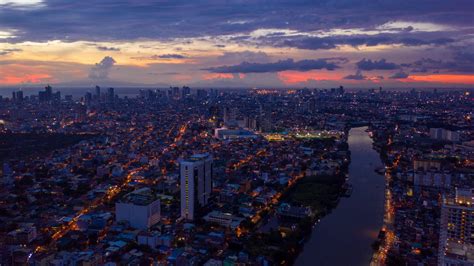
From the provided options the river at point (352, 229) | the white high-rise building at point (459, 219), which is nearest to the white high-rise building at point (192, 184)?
the river at point (352, 229)

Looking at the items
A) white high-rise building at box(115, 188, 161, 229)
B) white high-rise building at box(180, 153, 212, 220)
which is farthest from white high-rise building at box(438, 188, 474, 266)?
white high-rise building at box(115, 188, 161, 229)

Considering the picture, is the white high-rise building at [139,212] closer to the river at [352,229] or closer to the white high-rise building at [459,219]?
the river at [352,229]

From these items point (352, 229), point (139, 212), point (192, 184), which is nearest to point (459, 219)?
point (352, 229)

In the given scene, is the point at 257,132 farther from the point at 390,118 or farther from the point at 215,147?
the point at 390,118

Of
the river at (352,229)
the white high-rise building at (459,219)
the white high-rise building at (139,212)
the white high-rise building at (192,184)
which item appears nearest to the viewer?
the white high-rise building at (459,219)

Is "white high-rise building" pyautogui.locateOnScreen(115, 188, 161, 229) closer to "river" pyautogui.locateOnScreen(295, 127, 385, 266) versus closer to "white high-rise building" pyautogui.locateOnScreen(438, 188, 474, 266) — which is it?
"river" pyautogui.locateOnScreen(295, 127, 385, 266)

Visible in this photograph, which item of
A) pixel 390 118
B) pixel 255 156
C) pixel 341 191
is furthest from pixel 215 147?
pixel 390 118
